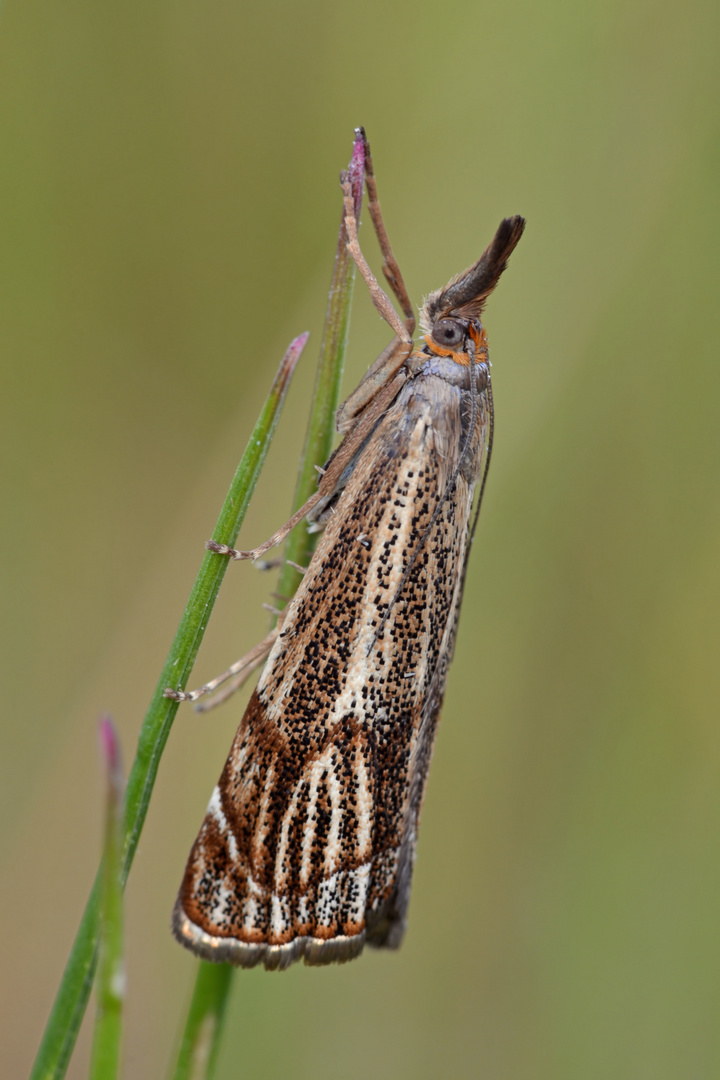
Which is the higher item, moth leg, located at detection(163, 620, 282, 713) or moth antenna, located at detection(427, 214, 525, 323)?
moth antenna, located at detection(427, 214, 525, 323)

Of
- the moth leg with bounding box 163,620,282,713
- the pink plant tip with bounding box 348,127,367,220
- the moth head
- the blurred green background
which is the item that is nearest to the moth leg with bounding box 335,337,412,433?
the moth head

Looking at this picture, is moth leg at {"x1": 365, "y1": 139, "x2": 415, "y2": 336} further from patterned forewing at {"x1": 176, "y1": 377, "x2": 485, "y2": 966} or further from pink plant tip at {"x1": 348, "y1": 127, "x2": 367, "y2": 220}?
patterned forewing at {"x1": 176, "y1": 377, "x2": 485, "y2": 966}

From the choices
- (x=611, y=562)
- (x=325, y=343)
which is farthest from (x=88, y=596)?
(x=611, y=562)

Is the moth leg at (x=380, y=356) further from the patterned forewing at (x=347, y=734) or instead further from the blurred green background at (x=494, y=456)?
the blurred green background at (x=494, y=456)

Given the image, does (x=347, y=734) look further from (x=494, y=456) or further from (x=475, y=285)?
(x=494, y=456)

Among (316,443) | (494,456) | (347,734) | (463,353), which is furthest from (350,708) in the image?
(494,456)

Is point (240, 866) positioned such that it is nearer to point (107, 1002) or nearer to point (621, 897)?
point (107, 1002)
